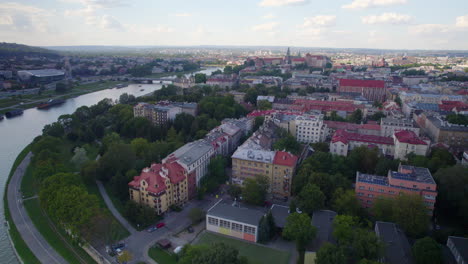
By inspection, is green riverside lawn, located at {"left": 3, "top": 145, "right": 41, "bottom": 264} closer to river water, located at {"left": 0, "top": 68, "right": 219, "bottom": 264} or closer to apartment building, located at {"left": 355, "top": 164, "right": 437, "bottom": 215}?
river water, located at {"left": 0, "top": 68, "right": 219, "bottom": 264}

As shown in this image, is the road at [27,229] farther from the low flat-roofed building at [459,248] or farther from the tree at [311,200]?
the low flat-roofed building at [459,248]

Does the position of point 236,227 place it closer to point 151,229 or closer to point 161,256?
point 161,256

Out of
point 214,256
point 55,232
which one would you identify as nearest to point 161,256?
point 214,256

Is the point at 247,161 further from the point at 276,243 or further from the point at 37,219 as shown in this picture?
the point at 37,219

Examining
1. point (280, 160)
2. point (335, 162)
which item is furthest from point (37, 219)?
point (335, 162)

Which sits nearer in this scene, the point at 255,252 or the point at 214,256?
the point at 214,256

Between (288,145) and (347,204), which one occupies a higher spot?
(288,145)

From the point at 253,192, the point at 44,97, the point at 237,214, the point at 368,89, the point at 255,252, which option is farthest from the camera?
the point at 44,97
